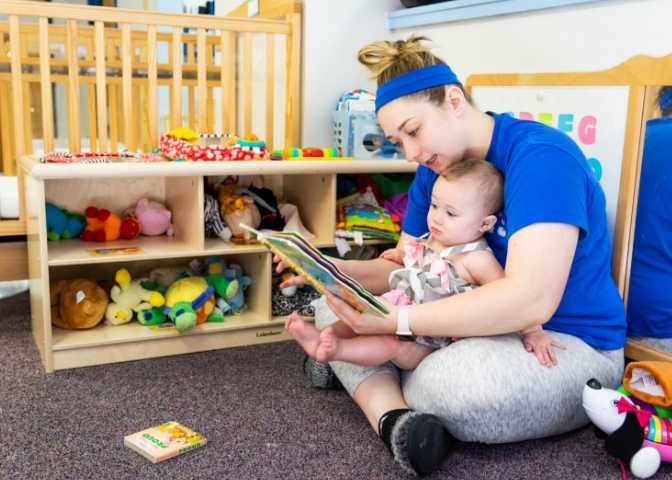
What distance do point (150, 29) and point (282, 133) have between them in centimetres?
67

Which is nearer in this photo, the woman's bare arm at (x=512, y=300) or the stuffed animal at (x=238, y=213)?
the woman's bare arm at (x=512, y=300)

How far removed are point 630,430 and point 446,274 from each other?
444 millimetres

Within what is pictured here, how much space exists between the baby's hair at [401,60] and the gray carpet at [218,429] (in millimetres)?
701

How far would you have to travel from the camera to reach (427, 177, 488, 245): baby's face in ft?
4.61

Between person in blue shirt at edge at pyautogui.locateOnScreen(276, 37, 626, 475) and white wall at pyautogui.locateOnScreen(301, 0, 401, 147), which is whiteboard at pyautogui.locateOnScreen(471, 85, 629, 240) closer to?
person in blue shirt at edge at pyautogui.locateOnScreen(276, 37, 626, 475)

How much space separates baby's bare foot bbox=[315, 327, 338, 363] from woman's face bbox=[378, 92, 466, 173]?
0.38 m

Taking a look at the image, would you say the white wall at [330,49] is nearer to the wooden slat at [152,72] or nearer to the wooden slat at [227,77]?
the wooden slat at [227,77]

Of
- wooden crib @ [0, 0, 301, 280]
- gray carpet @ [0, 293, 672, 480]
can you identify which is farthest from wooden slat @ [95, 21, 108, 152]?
gray carpet @ [0, 293, 672, 480]

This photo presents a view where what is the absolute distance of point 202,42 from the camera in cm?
221

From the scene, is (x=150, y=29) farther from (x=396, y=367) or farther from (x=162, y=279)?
(x=396, y=367)

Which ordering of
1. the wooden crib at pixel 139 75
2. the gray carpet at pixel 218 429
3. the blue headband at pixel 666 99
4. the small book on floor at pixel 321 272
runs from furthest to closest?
the wooden crib at pixel 139 75 → the blue headband at pixel 666 99 → the gray carpet at pixel 218 429 → the small book on floor at pixel 321 272

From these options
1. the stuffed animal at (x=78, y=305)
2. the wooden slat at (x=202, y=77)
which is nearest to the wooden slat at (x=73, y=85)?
the wooden slat at (x=202, y=77)

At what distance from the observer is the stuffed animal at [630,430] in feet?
4.22

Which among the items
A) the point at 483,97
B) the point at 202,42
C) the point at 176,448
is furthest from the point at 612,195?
the point at 202,42
